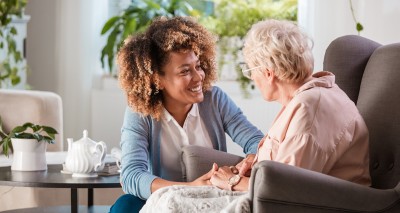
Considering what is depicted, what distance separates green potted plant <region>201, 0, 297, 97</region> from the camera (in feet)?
18.3

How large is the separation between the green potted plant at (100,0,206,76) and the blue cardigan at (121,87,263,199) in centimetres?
266

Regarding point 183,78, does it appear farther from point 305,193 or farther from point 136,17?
point 136,17

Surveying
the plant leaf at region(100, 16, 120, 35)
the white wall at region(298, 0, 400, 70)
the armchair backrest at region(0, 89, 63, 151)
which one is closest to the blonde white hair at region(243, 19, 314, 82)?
the white wall at region(298, 0, 400, 70)

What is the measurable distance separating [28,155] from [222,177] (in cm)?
103

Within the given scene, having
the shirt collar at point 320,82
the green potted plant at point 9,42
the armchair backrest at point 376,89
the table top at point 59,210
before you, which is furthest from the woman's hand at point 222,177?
the green potted plant at point 9,42

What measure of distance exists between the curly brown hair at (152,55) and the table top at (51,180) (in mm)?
336

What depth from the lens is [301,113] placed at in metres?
2.43

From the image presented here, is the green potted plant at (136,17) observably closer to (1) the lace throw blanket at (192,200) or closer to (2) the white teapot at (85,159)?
(2) the white teapot at (85,159)

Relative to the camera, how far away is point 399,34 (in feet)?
13.7

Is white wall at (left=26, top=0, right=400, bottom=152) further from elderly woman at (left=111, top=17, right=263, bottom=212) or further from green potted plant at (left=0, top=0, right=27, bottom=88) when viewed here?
elderly woman at (left=111, top=17, right=263, bottom=212)

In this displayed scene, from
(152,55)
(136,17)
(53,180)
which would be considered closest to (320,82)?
(152,55)

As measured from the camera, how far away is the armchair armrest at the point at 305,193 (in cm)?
228

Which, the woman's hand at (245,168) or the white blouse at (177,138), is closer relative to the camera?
the woman's hand at (245,168)

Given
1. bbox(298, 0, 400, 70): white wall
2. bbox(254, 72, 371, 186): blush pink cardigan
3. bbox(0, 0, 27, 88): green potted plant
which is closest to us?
bbox(254, 72, 371, 186): blush pink cardigan
